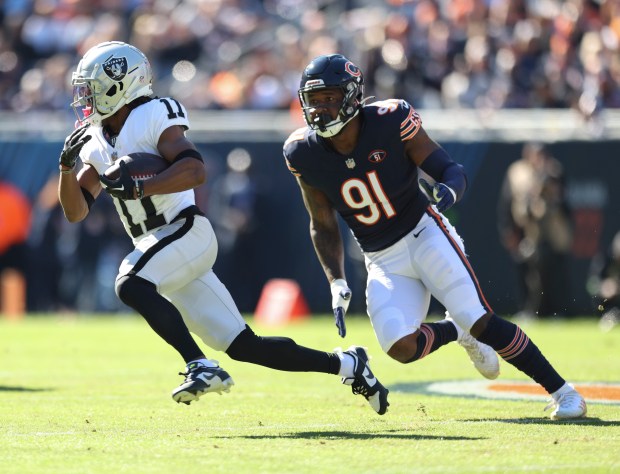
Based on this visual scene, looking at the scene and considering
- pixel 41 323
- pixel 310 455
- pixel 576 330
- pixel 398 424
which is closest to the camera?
pixel 310 455

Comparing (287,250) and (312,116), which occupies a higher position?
(312,116)

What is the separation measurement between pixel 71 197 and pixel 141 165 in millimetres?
492

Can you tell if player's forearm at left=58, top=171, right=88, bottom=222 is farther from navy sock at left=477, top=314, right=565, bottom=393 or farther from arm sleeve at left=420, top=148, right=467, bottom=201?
navy sock at left=477, top=314, right=565, bottom=393

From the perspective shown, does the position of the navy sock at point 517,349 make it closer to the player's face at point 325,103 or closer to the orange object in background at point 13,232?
the player's face at point 325,103

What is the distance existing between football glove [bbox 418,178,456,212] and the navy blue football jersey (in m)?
0.48

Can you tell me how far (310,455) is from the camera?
16.1 ft

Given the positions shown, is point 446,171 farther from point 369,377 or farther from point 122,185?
point 122,185

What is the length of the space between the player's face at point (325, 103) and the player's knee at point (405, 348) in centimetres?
116

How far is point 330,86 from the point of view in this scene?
6090 millimetres

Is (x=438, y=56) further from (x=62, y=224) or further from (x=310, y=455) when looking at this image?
(x=310, y=455)

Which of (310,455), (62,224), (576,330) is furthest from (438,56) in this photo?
(310,455)

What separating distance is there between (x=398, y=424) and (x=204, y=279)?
119 cm

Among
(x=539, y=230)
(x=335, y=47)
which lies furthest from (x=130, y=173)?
(x=335, y=47)

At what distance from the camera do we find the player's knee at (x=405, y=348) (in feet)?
20.2
